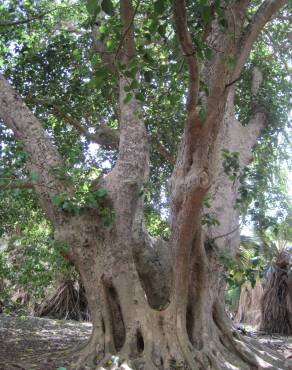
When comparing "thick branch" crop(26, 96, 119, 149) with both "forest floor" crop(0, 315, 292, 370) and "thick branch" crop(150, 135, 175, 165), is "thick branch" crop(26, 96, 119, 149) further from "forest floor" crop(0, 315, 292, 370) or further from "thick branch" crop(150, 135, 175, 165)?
"forest floor" crop(0, 315, 292, 370)

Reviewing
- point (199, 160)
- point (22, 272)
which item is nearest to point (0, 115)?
point (22, 272)

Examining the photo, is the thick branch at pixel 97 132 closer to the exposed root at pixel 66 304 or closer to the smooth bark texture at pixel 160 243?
the smooth bark texture at pixel 160 243

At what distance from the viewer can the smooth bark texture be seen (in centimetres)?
462

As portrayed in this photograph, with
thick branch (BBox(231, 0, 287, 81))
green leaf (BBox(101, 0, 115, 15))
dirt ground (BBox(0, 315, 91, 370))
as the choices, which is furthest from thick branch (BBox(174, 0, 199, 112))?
dirt ground (BBox(0, 315, 91, 370))

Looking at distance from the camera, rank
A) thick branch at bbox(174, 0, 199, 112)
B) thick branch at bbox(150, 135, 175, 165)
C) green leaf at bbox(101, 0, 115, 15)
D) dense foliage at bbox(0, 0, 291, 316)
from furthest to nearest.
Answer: thick branch at bbox(150, 135, 175, 165) → dense foliage at bbox(0, 0, 291, 316) → thick branch at bbox(174, 0, 199, 112) → green leaf at bbox(101, 0, 115, 15)

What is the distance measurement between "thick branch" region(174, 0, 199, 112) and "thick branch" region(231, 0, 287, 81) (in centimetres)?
72

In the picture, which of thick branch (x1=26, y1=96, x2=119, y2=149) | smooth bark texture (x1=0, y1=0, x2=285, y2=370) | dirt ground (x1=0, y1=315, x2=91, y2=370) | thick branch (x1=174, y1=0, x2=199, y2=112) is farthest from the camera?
thick branch (x1=26, y1=96, x2=119, y2=149)

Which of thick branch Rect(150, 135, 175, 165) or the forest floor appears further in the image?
thick branch Rect(150, 135, 175, 165)

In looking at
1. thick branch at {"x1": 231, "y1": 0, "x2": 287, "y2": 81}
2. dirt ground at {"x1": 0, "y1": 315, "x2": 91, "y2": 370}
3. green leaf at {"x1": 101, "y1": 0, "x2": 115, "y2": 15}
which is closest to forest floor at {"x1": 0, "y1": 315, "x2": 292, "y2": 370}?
dirt ground at {"x1": 0, "y1": 315, "x2": 91, "y2": 370}

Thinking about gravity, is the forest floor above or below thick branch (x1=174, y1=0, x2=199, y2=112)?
below

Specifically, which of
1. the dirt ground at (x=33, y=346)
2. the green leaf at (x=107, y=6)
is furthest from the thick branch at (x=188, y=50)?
the dirt ground at (x=33, y=346)

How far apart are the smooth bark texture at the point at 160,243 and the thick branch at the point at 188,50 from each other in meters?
0.03

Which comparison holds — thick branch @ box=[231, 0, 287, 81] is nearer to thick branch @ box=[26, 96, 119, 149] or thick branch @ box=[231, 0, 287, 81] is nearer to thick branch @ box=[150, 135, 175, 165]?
thick branch @ box=[150, 135, 175, 165]

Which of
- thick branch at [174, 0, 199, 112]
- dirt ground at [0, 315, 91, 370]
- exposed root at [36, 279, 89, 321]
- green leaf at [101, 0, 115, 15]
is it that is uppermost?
thick branch at [174, 0, 199, 112]
